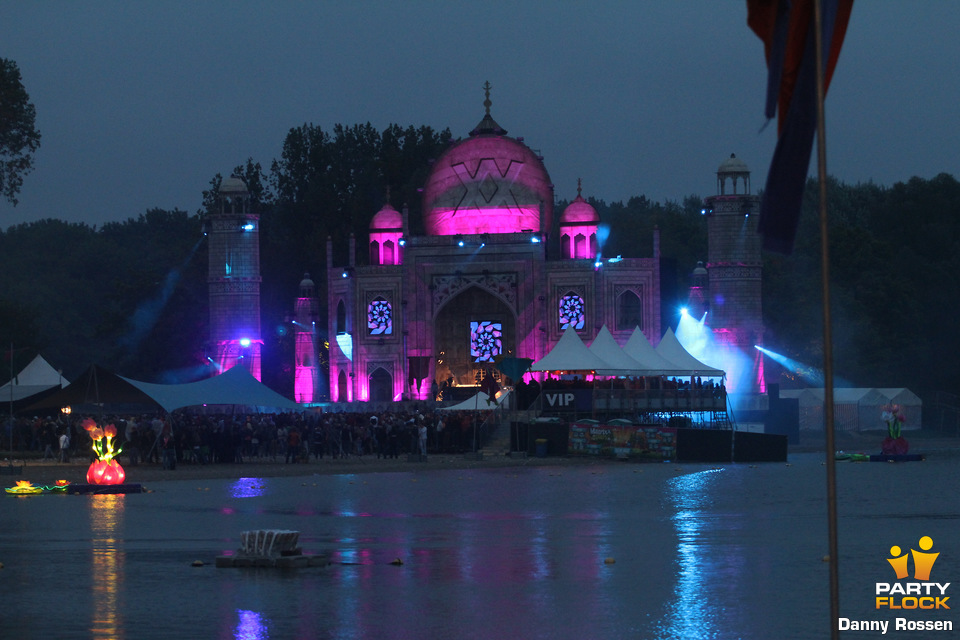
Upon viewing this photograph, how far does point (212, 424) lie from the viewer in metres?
40.7

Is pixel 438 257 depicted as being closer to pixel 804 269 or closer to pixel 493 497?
pixel 804 269

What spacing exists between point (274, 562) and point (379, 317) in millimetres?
47826

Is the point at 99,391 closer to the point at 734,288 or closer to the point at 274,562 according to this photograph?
the point at 274,562

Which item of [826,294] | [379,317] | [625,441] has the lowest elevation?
[625,441]

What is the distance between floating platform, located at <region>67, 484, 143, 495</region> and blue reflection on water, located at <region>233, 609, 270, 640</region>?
1660cm

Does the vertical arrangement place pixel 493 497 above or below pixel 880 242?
below

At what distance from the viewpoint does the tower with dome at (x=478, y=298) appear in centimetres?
6088

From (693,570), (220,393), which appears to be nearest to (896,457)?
(220,393)

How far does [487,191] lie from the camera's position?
2566 inches

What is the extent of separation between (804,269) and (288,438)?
1892 inches

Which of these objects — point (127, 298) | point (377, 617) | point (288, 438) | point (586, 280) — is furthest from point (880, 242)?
point (377, 617)

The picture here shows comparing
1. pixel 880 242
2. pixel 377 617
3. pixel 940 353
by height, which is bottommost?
pixel 377 617

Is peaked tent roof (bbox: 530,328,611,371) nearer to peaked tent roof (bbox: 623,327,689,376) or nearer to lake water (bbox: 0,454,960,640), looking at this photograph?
peaked tent roof (bbox: 623,327,689,376)

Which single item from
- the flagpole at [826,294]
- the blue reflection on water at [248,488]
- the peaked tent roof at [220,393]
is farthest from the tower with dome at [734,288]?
the flagpole at [826,294]
